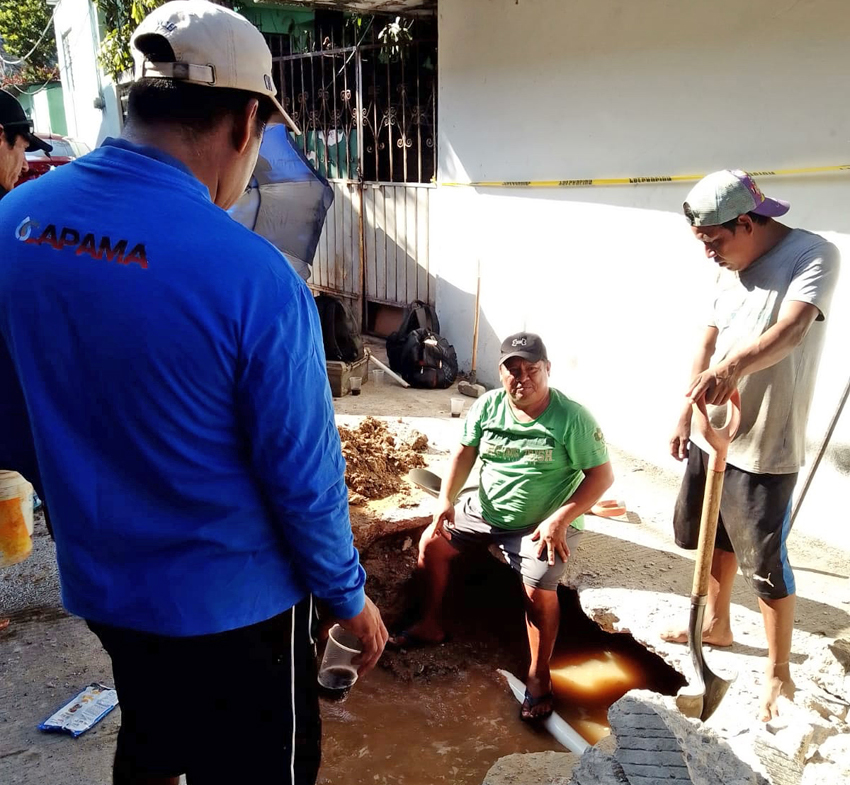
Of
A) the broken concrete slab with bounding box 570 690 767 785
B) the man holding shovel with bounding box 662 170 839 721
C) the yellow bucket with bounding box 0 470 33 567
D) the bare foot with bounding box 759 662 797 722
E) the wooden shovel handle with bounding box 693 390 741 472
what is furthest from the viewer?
the yellow bucket with bounding box 0 470 33 567

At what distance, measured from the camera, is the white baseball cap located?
52.4 inches

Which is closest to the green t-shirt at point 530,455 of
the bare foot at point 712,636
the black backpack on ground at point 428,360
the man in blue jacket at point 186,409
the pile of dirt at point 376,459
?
the bare foot at point 712,636

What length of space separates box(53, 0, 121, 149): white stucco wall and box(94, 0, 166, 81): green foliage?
57cm

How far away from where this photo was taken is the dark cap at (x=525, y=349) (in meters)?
3.22

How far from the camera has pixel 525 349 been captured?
10.6 ft

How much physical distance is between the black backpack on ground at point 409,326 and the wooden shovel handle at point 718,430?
15.1 ft

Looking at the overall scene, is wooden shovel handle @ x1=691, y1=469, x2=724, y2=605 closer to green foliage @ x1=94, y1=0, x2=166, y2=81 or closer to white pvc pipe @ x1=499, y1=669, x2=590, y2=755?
white pvc pipe @ x1=499, y1=669, x2=590, y2=755

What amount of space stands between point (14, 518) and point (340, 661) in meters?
2.13

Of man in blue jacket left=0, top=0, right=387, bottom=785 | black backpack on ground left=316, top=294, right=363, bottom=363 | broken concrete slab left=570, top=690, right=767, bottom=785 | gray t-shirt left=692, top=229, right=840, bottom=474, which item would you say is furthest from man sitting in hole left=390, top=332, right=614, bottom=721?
black backpack on ground left=316, top=294, right=363, bottom=363

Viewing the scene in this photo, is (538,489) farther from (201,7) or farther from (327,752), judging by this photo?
(201,7)

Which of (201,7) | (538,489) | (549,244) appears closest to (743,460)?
(538,489)

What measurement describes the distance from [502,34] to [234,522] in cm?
561

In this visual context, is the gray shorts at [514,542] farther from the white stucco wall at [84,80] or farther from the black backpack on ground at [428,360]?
the white stucco wall at [84,80]

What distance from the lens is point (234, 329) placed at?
1.23 metres
